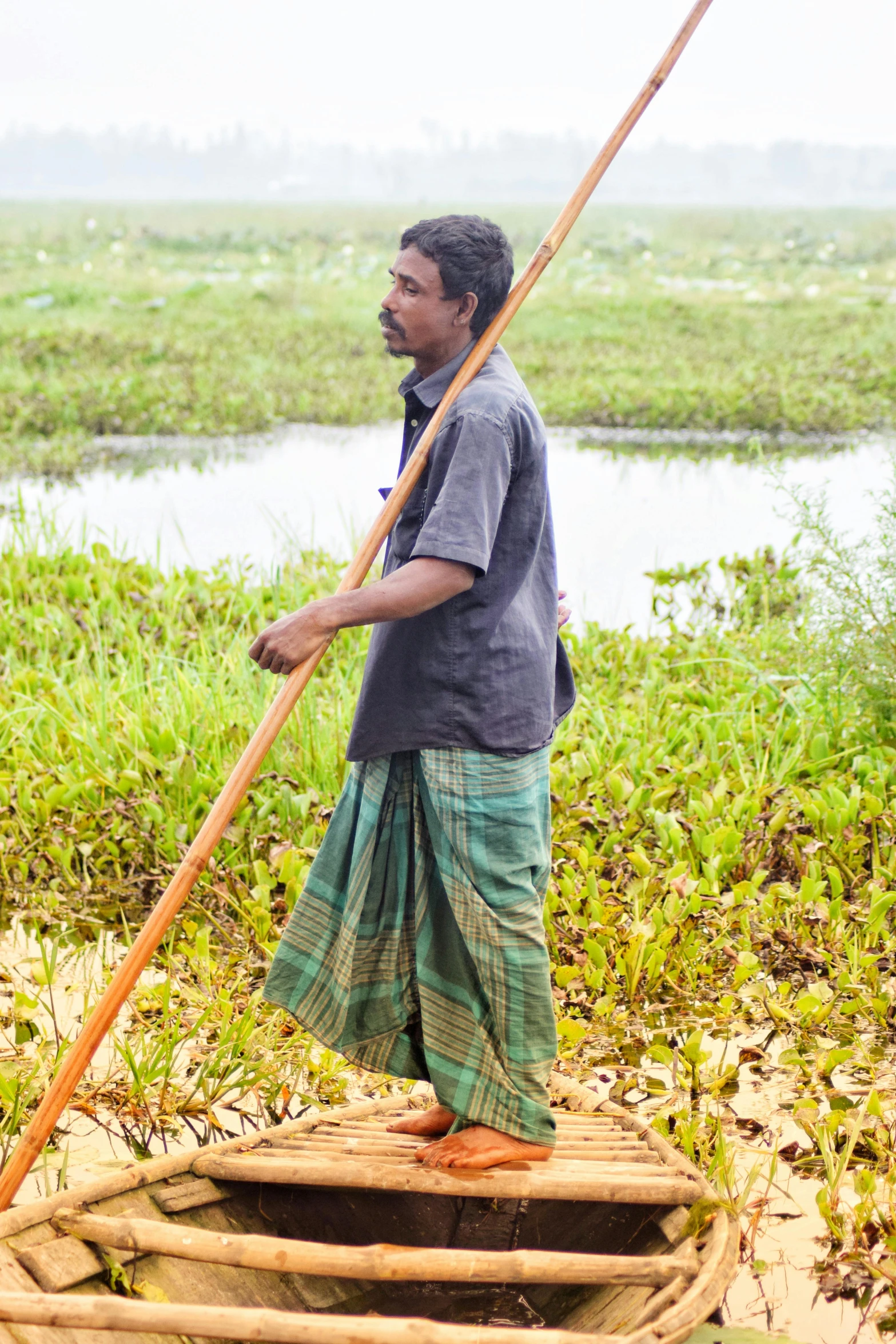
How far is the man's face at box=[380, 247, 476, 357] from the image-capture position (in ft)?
6.14

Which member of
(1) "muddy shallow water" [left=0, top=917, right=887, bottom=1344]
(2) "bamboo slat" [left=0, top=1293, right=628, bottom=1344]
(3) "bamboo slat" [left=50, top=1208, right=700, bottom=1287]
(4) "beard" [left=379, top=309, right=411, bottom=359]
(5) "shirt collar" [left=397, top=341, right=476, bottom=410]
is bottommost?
(1) "muddy shallow water" [left=0, top=917, right=887, bottom=1344]

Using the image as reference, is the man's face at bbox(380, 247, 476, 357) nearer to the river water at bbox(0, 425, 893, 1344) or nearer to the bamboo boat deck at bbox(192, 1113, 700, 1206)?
the bamboo boat deck at bbox(192, 1113, 700, 1206)

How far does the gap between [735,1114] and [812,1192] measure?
28 cm

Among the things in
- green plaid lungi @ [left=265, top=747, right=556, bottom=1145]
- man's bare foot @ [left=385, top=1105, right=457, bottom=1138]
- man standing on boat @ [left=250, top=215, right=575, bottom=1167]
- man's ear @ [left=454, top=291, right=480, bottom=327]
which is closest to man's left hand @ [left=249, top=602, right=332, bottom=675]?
man standing on boat @ [left=250, top=215, right=575, bottom=1167]

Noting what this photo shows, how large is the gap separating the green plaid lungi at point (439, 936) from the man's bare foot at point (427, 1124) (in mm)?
107

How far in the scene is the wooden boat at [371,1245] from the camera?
146 cm

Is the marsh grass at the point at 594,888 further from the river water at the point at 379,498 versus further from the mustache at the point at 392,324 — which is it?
Answer: the river water at the point at 379,498

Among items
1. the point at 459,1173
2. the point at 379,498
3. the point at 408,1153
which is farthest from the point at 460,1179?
the point at 379,498

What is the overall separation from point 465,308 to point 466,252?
0.09m

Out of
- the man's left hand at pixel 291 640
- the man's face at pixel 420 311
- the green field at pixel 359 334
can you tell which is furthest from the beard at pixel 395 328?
the green field at pixel 359 334

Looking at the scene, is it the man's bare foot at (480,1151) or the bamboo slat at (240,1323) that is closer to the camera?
the bamboo slat at (240,1323)

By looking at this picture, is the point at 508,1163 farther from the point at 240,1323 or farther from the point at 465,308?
the point at 465,308

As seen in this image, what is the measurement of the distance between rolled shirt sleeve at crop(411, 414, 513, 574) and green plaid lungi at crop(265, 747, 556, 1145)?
35 centimetres

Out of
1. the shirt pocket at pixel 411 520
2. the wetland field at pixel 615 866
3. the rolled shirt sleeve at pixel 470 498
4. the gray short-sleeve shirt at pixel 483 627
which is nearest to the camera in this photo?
the rolled shirt sleeve at pixel 470 498
